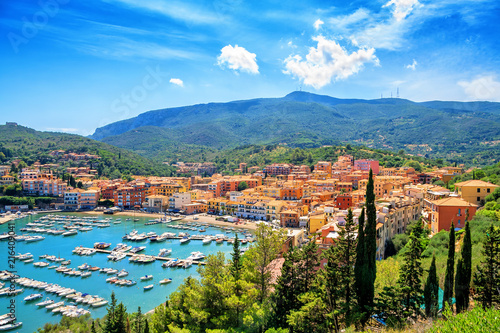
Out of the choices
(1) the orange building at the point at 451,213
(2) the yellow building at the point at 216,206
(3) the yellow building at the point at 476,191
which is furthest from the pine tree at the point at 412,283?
(2) the yellow building at the point at 216,206

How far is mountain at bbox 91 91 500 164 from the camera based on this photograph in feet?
333

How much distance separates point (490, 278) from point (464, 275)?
582mm

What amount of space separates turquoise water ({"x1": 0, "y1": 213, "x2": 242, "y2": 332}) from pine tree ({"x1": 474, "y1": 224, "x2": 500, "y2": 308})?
15351 millimetres

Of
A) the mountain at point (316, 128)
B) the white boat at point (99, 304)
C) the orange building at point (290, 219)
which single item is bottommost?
the white boat at point (99, 304)

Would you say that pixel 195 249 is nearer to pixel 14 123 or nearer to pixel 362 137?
pixel 14 123

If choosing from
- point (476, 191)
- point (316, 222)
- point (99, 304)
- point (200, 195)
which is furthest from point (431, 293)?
point (200, 195)

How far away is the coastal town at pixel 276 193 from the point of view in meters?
25.8

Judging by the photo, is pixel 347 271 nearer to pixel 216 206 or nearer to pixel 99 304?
pixel 99 304

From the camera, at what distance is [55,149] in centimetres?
7656

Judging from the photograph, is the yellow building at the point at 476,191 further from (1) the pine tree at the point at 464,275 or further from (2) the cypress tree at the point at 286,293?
(2) the cypress tree at the point at 286,293

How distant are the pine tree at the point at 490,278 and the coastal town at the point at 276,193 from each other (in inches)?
Result: 437

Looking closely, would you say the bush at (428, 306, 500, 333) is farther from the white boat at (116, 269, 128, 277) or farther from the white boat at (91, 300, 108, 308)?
the white boat at (116, 269, 128, 277)

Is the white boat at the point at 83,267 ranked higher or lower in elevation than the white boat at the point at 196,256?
lower

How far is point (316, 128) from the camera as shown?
461ft
